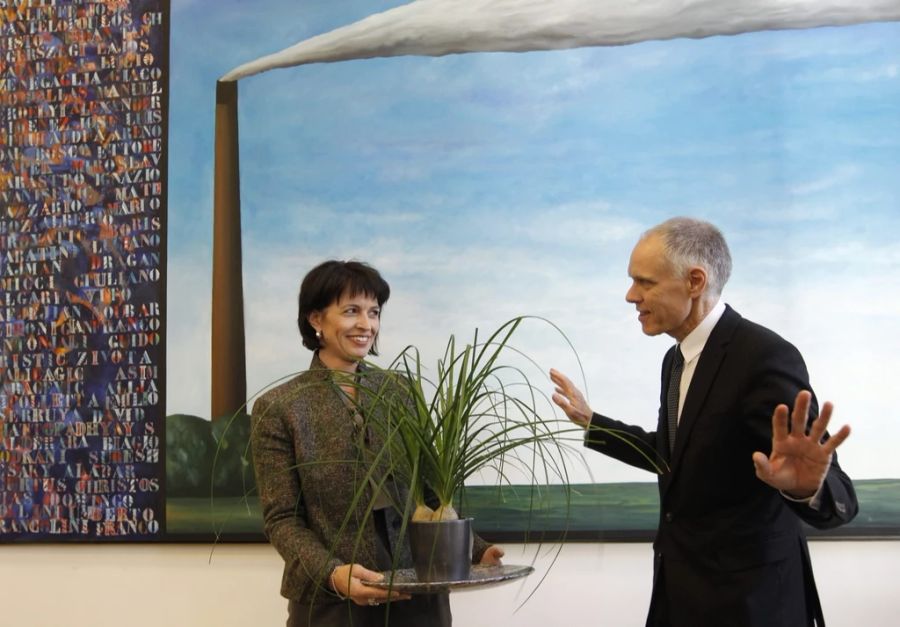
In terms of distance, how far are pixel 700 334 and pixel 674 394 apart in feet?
0.46

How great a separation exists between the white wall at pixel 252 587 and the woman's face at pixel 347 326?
1.00 metres

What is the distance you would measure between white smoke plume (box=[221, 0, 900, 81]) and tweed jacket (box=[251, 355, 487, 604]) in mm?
1349

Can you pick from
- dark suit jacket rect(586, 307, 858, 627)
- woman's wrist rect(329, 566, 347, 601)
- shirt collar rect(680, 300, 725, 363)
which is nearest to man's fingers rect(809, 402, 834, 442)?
dark suit jacket rect(586, 307, 858, 627)

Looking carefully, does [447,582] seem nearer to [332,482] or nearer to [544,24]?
[332,482]

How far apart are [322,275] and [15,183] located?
5.18ft

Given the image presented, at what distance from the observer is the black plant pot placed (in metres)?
1.71

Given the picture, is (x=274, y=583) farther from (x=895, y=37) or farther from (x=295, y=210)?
(x=895, y=37)

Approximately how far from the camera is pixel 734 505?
1.88m

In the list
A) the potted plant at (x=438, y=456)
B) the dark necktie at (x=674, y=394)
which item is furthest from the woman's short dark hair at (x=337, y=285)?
the dark necktie at (x=674, y=394)

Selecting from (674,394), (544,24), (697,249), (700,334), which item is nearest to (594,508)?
(674,394)

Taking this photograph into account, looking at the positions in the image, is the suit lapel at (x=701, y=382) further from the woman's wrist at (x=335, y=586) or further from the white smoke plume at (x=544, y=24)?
the white smoke plume at (x=544, y=24)

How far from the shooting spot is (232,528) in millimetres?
2949

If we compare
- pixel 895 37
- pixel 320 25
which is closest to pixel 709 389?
pixel 895 37

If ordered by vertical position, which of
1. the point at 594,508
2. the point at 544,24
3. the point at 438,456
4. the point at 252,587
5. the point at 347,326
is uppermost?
the point at 544,24
